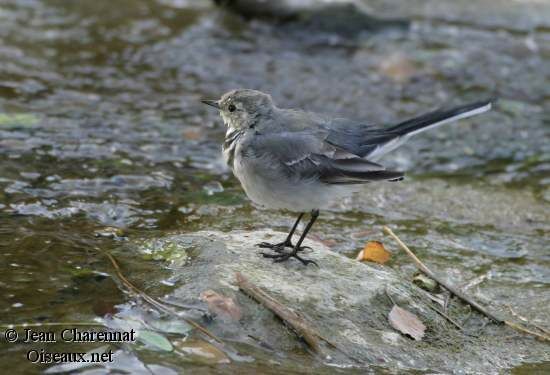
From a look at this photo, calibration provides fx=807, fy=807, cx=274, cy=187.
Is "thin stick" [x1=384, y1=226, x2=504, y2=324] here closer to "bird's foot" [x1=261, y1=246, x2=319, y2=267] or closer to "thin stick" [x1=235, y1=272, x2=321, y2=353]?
"bird's foot" [x1=261, y1=246, x2=319, y2=267]

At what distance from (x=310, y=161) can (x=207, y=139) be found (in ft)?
10.1

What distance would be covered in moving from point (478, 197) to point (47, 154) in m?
3.80

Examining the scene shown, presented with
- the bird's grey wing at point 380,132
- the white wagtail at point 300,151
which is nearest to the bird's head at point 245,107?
the white wagtail at point 300,151

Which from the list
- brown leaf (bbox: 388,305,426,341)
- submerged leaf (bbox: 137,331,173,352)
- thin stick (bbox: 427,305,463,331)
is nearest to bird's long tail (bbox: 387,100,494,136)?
thin stick (bbox: 427,305,463,331)

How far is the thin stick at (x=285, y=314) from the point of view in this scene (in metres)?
4.25

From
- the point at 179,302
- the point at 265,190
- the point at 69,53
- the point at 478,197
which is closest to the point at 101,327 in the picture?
the point at 179,302

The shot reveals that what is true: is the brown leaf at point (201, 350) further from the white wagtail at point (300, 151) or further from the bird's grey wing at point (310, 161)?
the bird's grey wing at point (310, 161)

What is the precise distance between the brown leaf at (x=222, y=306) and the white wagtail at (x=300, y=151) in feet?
2.28

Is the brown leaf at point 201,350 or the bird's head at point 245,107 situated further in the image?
the bird's head at point 245,107

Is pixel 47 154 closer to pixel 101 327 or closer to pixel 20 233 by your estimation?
pixel 20 233

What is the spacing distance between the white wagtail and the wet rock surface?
25 cm

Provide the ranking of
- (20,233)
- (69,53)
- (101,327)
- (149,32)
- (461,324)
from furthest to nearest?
(149,32) → (69,53) → (20,233) → (461,324) → (101,327)

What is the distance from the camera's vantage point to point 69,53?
9758 millimetres

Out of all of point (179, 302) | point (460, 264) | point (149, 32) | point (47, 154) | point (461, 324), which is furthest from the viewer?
point (149, 32)
